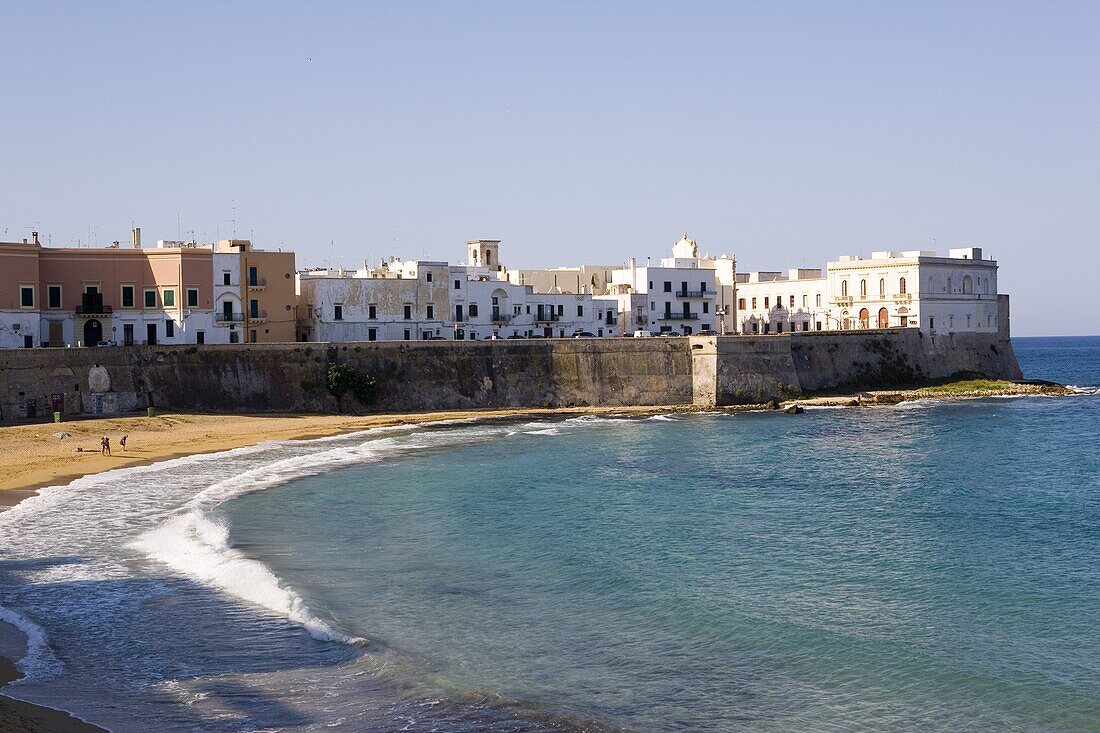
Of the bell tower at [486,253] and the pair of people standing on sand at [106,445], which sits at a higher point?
the bell tower at [486,253]

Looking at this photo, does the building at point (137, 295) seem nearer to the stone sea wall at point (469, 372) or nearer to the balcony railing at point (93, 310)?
the balcony railing at point (93, 310)

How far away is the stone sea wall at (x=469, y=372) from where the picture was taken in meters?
47.9

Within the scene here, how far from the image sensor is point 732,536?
27562mm

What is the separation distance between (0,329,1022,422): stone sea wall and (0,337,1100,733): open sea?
11.3 meters

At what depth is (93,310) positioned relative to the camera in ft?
173

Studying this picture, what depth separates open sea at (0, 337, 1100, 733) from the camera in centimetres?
1571

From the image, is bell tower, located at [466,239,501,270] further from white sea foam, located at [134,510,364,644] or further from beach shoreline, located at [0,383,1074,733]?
white sea foam, located at [134,510,364,644]

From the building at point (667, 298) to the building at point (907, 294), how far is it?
24.6 feet

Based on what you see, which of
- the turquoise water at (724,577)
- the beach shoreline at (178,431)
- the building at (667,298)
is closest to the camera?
the turquoise water at (724,577)

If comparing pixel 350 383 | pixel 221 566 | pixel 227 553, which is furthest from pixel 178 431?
pixel 221 566

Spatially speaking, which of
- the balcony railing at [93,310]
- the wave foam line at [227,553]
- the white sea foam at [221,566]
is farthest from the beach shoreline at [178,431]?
the balcony railing at [93,310]

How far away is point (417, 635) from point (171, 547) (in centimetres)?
835

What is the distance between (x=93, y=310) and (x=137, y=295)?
6.72 ft

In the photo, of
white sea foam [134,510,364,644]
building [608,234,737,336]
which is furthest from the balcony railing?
building [608,234,737,336]
